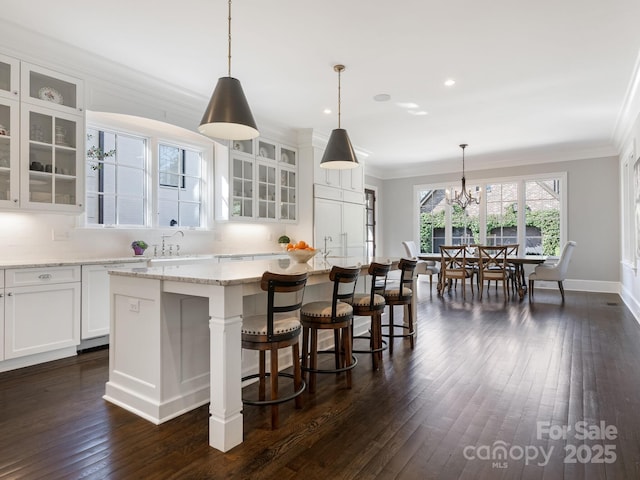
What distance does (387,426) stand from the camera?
7.21 feet

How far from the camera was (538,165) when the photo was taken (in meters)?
8.04

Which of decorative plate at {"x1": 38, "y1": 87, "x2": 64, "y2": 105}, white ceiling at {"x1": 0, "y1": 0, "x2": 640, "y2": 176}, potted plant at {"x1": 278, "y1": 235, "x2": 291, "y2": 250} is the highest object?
white ceiling at {"x1": 0, "y1": 0, "x2": 640, "y2": 176}

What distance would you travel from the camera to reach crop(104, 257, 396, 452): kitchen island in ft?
6.48

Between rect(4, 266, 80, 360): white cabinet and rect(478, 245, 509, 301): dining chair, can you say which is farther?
rect(478, 245, 509, 301): dining chair

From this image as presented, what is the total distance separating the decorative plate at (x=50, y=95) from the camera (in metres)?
3.55

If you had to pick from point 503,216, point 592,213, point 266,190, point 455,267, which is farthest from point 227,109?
point 592,213

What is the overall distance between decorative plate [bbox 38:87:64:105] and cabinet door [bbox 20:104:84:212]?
12 cm

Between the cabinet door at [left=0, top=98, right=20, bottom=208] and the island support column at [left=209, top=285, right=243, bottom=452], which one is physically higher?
the cabinet door at [left=0, top=98, right=20, bottom=208]

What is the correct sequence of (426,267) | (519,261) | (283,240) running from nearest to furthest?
(283,240), (519,261), (426,267)

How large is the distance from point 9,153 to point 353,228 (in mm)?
5256

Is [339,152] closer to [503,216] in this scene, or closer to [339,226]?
[339,226]

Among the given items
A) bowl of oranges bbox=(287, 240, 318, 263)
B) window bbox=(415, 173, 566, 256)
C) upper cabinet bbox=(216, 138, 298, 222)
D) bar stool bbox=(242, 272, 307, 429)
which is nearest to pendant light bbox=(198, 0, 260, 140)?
bowl of oranges bbox=(287, 240, 318, 263)

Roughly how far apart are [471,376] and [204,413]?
1983 mm

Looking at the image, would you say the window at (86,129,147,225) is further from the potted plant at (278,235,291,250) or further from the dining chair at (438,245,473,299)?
the dining chair at (438,245,473,299)
